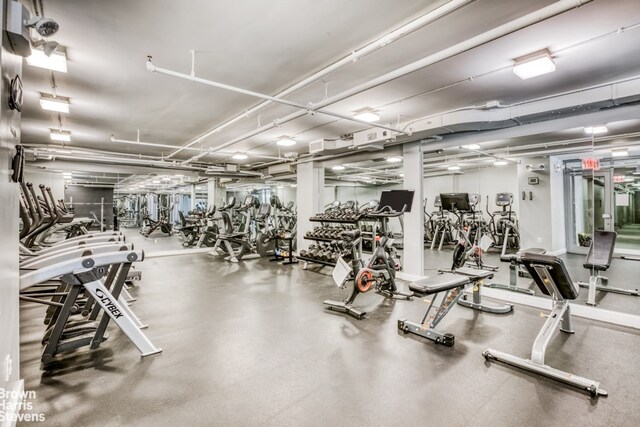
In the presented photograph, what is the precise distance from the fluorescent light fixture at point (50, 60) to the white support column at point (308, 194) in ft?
17.1

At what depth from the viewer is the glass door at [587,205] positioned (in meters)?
4.76

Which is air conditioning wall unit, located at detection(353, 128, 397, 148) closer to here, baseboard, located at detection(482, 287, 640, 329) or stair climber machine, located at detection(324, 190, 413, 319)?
stair climber machine, located at detection(324, 190, 413, 319)

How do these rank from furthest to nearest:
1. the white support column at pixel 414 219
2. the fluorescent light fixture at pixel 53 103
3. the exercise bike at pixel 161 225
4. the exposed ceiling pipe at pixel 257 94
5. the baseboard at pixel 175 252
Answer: the exercise bike at pixel 161 225
the baseboard at pixel 175 252
the white support column at pixel 414 219
the fluorescent light fixture at pixel 53 103
the exposed ceiling pipe at pixel 257 94

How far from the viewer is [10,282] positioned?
1799 mm

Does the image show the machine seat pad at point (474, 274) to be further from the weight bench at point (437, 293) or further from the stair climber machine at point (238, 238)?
the stair climber machine at point (238, 238)

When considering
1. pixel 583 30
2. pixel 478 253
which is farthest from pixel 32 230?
pixel 478 253

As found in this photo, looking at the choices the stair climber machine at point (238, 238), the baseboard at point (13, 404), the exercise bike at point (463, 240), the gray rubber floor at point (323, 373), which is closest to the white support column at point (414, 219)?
the exercise bike at point (463, 240)

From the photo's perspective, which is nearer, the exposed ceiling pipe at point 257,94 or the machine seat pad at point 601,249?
the exposed ceiling pipe at point 257,94

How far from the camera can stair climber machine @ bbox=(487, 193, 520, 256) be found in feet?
23.3

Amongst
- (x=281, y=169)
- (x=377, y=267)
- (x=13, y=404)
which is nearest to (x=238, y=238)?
(x=281, y=169)

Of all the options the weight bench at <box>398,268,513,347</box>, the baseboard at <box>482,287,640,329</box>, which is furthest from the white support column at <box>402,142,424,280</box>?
the weight bench at <box>398,268,513,347</box>

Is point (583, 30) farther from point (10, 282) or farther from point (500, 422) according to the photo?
point (10, 282)

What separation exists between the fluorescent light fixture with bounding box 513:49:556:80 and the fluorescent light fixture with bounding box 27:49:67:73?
14.5 feet

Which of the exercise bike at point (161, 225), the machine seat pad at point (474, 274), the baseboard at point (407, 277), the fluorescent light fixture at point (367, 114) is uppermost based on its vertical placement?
the fluorescent light fixture at point (367, 114)
